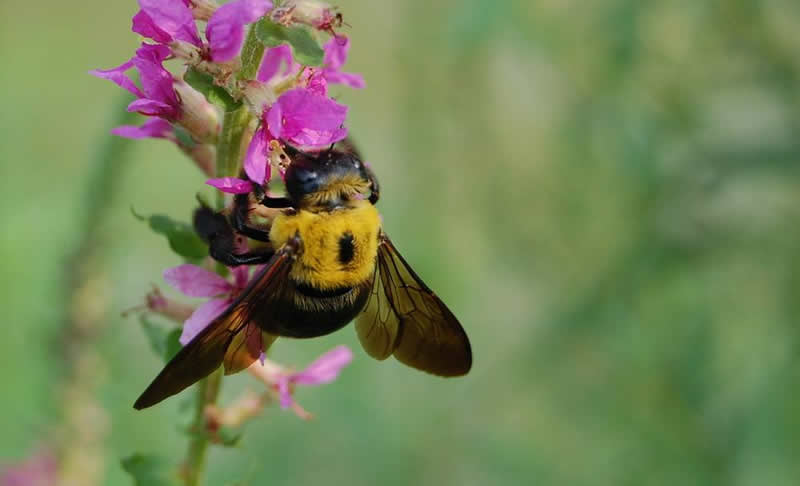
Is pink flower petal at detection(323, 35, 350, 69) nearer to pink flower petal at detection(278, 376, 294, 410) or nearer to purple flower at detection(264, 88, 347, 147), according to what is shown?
purple flower at detection(264, 88, 347, 147)

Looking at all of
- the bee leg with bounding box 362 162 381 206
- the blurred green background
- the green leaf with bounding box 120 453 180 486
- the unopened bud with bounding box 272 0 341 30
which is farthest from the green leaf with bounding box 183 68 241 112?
the blurred green background

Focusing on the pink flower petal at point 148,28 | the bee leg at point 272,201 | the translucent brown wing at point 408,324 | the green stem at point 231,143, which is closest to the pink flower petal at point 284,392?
the translucent brown wing at point 408,324

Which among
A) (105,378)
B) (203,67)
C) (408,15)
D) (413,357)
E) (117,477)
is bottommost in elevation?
(117,477)

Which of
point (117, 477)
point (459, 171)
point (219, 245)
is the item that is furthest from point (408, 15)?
point (219, 245)

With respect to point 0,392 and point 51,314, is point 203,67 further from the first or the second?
point 0,392

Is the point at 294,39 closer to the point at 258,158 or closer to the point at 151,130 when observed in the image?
the point at 258,158
